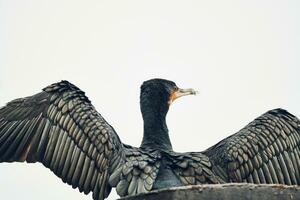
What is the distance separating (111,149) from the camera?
10992 millimetres

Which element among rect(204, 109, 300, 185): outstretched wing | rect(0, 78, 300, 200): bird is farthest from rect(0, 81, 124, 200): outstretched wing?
rect(204, 109, 300, 185): outstretched wing

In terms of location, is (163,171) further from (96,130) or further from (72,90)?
(72,90)

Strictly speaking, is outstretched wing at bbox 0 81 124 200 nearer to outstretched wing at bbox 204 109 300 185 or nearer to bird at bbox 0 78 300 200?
bird at bbox 0 78 300 200

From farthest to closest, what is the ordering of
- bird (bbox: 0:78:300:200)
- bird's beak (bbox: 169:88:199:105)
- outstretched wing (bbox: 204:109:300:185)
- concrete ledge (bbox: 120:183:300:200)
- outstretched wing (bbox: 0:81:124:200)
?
bird's beak (bbox: 169:88:199:105) < outstretched wing (bbox: 204:109:300:185) < outstretched wing (bbox: 0:81:124:200) < bird (bbox: 0:78:300:200) < concrete ledge (bbox: 120:183:300:200)

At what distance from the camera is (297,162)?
11.7m

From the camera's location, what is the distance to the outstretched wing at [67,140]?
1108 centimetres

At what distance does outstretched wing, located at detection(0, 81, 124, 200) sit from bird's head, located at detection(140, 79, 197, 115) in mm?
1199

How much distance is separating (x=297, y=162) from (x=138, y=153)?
244 centimetres

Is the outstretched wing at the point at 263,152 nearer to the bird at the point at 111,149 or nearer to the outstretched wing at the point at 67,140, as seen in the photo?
the bird at the point at 111,149

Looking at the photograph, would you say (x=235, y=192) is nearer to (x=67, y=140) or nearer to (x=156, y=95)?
(x=67, y=140)

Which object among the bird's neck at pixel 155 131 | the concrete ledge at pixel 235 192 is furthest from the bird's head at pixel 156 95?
the concrete ledge at pixel 235 192

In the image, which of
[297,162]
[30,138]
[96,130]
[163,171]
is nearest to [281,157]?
[297,162]

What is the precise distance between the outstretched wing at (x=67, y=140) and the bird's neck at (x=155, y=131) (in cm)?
73

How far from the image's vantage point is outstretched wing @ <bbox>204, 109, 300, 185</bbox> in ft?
37.3
